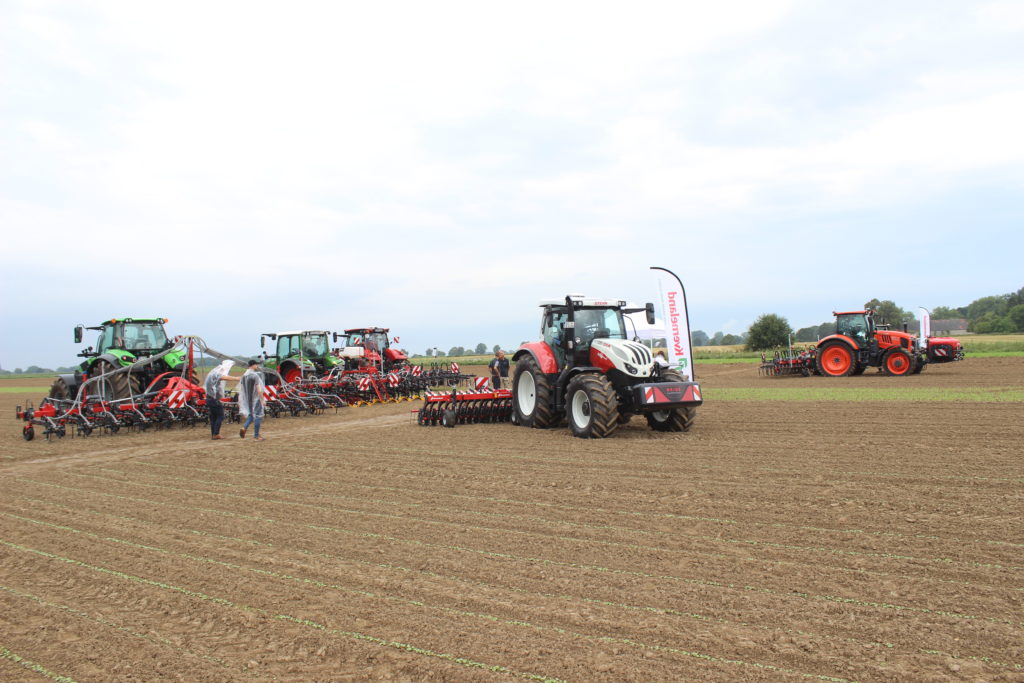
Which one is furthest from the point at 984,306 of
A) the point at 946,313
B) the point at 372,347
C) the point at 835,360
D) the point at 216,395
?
the point at 216,395

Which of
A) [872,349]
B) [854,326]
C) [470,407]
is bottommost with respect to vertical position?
[470,407]

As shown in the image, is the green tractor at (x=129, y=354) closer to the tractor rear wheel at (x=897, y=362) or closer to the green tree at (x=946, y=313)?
the tractor rear wheel at (x=897, y=362)

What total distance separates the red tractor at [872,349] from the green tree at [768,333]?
31186mm

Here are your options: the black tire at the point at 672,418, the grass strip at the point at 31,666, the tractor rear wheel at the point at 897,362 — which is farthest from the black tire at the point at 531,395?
the tractor rear wheel at the point at 897,362

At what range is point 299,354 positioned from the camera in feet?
64.3

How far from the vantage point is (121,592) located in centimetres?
403

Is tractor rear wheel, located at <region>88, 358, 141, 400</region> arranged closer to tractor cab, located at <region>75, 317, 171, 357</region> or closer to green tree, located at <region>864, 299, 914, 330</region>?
tractor cab, located at <region>75, 317, 171, 357</region>

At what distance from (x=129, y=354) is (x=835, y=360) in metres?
18.6

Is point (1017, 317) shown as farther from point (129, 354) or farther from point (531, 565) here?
point (531, 565)

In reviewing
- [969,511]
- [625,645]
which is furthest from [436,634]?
[969,511]

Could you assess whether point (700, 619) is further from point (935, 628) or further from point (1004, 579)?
point (1004, 579)

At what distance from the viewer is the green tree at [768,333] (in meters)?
52.4

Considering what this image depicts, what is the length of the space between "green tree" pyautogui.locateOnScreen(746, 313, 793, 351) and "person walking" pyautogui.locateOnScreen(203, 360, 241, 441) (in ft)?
154

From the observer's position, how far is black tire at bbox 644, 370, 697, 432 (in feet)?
32.1
